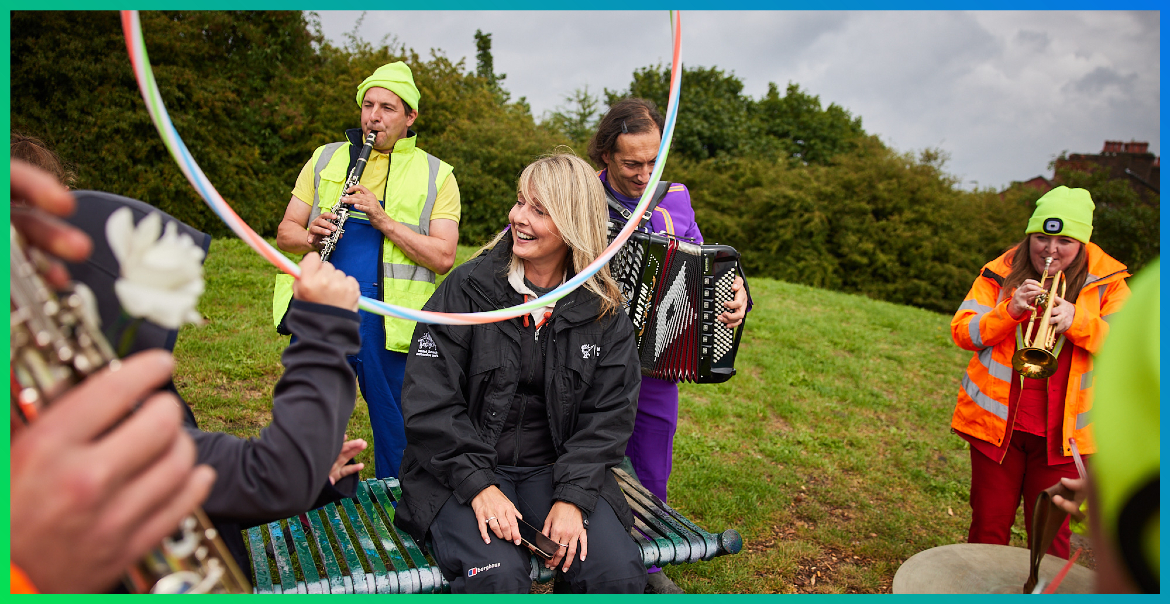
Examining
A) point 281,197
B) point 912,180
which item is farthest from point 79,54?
point 912,180

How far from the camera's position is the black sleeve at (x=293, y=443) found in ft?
4.40

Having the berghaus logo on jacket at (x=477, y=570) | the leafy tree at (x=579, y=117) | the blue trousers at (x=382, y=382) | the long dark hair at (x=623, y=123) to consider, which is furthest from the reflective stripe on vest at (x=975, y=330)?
the leafy tree at (x=579, y=117)

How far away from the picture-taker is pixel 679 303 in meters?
3.56

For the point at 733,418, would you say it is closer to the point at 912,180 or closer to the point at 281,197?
the point at 281,197

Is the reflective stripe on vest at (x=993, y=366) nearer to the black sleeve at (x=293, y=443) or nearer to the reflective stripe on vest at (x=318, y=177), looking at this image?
the black sleeve at (x=293, y=443)

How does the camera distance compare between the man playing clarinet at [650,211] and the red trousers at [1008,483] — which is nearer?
the red trousers at [1008,483]

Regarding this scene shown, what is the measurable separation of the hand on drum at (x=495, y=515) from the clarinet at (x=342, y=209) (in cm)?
151

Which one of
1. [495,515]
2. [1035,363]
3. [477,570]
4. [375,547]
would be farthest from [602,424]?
[1035,363]

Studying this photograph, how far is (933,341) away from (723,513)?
255 inches

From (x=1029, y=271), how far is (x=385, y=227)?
3.18 m

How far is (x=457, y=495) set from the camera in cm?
248

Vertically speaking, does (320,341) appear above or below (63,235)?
below

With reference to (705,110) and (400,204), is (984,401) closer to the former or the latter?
(400,204)

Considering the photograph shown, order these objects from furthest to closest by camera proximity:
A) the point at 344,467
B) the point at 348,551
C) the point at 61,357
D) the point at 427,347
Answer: the point at 427,347 → the point at 348,551 → the point at 344,467 → the point at 61,357
